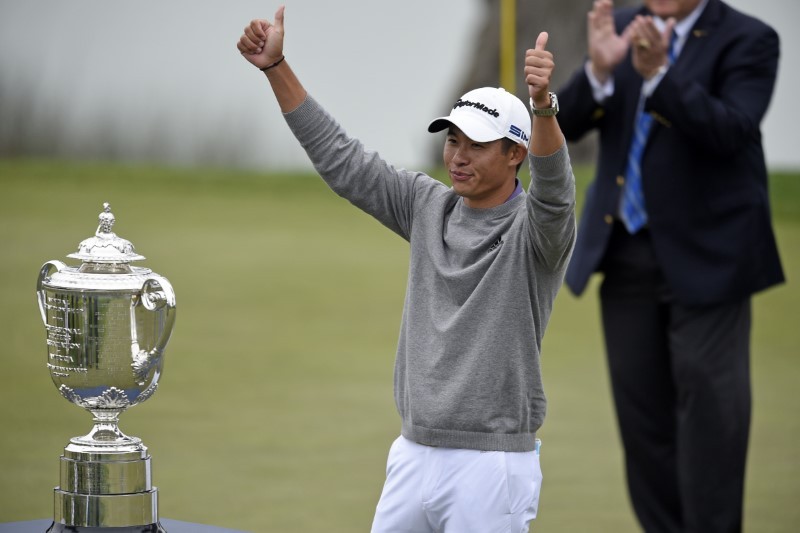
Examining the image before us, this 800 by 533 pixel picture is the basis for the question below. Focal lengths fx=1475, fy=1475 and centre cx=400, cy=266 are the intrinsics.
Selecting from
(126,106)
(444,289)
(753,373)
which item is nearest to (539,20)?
(126,106)

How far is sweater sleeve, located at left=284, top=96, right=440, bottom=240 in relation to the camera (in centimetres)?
267

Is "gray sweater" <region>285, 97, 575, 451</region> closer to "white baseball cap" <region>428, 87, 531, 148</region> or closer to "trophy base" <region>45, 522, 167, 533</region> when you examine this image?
"white baseball cap" <region>428, 87, 531, 148</region>

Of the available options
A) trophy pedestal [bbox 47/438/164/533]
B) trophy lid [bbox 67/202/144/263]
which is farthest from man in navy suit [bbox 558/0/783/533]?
trophy pedestal [bbox 47/438/164/533]

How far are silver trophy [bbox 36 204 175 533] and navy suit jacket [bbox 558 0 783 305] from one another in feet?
4.86

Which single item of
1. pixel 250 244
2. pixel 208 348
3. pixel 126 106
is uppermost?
pixel 126 106

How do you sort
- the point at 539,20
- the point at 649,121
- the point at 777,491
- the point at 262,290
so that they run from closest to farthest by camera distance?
the point at 649,121
the point at 777,491
the point at 262,290
the point at 539,20

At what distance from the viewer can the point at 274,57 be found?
2.65 metres

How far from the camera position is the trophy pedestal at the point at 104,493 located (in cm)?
246

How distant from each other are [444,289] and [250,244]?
638 cm

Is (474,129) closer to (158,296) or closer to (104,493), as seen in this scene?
(158,296)

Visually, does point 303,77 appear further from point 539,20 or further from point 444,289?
point 444,289

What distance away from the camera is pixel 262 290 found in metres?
7.95

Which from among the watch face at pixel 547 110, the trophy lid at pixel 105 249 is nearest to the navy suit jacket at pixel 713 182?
the watch face at pixel 547 110

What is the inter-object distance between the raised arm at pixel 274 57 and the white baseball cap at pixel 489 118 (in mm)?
285
